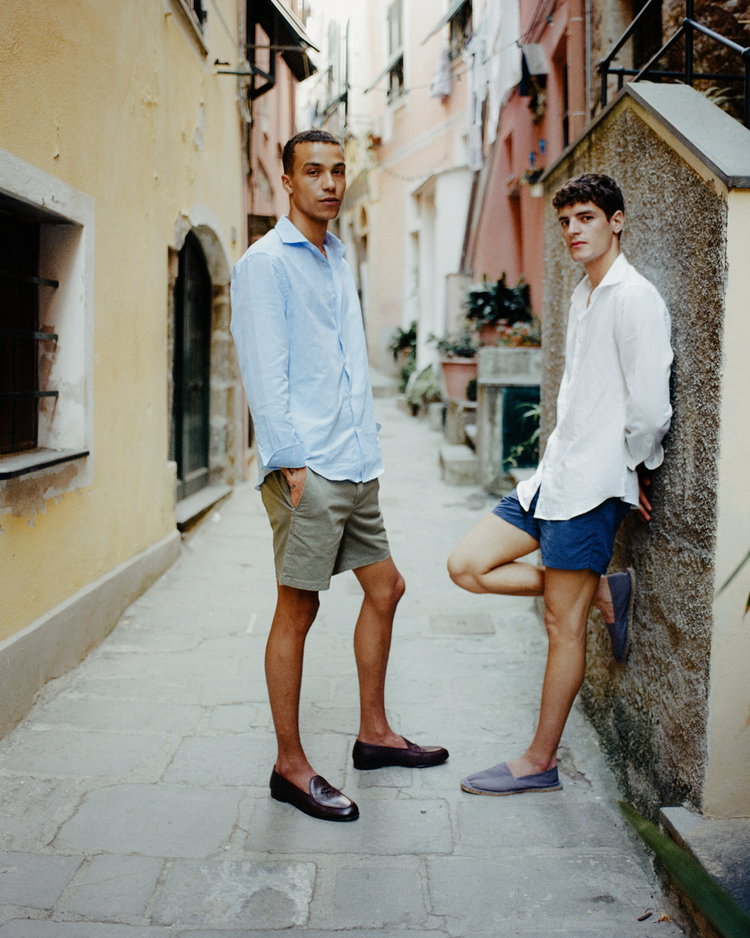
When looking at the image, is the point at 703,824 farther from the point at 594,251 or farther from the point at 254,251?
the point at 254,251

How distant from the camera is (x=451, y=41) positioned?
14625mm

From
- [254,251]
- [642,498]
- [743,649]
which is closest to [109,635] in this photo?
[254,251]

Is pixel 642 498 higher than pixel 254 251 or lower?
lower

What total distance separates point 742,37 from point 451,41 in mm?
11370

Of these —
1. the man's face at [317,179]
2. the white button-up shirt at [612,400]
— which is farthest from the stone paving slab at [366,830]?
the man's face at [317,179]

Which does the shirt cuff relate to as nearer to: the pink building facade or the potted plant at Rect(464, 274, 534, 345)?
the pink building facade

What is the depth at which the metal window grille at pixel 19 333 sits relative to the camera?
3420mm

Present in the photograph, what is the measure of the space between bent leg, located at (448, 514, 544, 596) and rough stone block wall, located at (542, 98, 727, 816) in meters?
0.34

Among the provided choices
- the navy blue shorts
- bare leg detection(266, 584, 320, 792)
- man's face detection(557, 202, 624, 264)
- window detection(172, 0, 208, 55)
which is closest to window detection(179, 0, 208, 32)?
window detection(172, 0, 208, 55)

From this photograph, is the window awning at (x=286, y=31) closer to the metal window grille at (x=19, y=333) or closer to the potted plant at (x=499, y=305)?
the potted plant at (x=499, y=305)

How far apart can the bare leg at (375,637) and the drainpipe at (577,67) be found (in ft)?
18.0

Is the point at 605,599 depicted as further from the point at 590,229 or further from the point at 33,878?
the point at 33,878

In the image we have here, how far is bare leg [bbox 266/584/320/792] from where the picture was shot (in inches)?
102

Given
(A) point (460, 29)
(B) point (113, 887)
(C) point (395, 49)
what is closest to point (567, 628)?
(B) point (113, 887)
